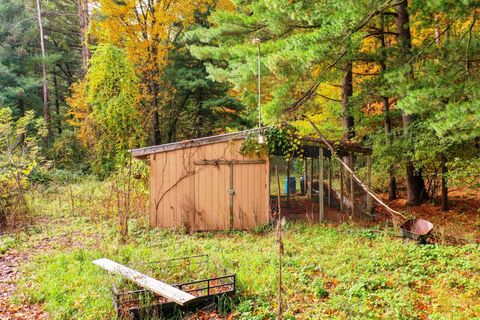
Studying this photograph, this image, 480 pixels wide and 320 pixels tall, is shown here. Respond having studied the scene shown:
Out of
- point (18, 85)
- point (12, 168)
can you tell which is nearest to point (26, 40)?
point (18, 85)

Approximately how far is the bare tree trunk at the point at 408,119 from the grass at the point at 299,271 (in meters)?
3.18

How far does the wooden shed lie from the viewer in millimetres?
8445

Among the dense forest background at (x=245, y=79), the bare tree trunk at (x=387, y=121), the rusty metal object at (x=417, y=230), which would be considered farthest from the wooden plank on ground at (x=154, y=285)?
the bare tree trunk at (x=387, y=121)

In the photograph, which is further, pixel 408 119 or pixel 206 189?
pixel 408 119

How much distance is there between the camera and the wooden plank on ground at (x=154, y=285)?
12.5 ft

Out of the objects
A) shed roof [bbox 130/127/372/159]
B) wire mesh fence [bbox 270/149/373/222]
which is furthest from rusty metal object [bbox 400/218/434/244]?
shed roof [bbox 130/127/372/159]

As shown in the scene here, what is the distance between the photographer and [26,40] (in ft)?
59.2

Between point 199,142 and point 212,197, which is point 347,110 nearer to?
point 199,142

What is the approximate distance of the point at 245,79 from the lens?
28.0ft

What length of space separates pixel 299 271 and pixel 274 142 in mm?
4025

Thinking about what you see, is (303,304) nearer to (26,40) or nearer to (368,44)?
(368,44)

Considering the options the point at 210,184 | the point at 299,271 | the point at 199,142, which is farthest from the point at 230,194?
the point at 299,271

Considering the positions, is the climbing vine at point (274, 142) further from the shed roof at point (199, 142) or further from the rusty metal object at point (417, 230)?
the rusty metal object at point (417, 230)

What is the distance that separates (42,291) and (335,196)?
10546 mm
